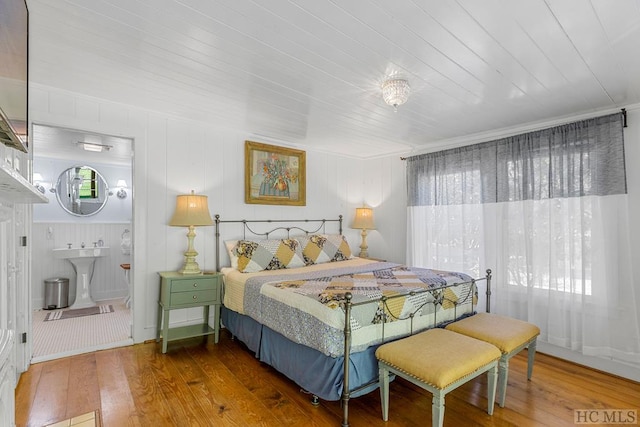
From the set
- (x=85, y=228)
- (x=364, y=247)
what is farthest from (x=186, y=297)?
(x=85, y=228)

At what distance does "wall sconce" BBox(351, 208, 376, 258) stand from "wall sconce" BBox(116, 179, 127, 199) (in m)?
3.72

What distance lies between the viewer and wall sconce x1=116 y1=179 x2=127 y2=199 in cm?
536

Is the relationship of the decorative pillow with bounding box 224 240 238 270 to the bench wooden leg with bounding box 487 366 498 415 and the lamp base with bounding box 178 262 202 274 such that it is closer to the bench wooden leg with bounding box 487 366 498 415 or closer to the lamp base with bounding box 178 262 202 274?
the lamp base with bounding box 178 262 202 274

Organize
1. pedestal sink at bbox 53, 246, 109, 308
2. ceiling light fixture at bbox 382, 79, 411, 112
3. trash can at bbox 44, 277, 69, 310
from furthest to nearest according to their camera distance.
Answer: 1. pedestal sink at bbox 53, 246, 109, 308
2. trash can at bbox 44, 277, 69, 310
3. ceiling light fixture at bbox 382, 79, 411, 112

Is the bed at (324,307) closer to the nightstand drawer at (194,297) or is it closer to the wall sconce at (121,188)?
the nightstand drawer at (194,297)

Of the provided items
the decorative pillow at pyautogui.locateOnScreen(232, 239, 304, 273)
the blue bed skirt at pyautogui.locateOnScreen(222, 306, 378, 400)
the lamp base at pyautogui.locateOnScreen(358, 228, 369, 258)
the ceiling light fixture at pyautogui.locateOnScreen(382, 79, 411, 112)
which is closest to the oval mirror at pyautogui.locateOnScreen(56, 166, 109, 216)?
the decorative pillow at pyautogui.locateOnScreen(232, 239, 304, 273)

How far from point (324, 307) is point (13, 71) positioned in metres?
1.85

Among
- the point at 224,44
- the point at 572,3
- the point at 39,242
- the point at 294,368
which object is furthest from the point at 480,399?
the point at 39,242

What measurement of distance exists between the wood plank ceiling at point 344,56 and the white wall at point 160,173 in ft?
0.66

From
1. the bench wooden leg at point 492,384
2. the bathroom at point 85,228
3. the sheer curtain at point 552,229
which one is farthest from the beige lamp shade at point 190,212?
the sheer curtain at point 552,229

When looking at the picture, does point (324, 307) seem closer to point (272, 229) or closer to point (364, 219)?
point (272, 229)

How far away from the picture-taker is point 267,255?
3.64 metres

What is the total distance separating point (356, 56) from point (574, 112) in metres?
2.34

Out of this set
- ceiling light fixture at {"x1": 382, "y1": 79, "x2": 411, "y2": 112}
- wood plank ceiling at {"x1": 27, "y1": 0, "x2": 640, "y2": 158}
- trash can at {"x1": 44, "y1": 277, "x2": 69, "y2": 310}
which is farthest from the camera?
trash can at {"x1": 44, "y1": 277, "x2": 69, "y2": 310}
